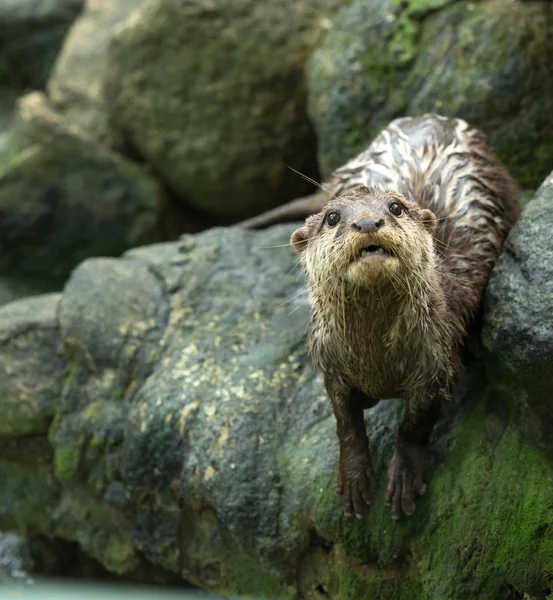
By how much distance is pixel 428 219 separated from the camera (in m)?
2.59

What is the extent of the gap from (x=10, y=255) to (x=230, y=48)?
6.23 ft

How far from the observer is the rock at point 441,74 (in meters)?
3.95

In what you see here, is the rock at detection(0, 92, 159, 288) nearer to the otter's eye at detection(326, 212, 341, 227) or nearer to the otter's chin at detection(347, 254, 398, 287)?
the otter's eye at detection(326, 212, 341, 227)

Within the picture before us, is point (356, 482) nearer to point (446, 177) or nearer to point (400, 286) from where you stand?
point (400, 286)

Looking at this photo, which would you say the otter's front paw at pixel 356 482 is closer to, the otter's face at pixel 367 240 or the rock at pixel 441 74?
the otter's face at pixel 367 240

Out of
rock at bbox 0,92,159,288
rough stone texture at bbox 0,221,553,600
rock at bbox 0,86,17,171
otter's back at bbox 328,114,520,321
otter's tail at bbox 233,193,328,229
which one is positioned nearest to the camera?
rough stone texture at bbox 0,221,553,600

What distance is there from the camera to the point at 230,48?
5.16 metres

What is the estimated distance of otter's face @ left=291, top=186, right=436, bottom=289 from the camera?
89.3 inches

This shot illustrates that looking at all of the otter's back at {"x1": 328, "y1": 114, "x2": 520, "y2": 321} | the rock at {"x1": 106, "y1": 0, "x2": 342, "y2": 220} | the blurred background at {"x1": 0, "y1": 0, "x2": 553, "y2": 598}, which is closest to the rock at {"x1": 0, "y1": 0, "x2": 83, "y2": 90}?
the blurred background at {"x1": 0, "y1": 0, "x2": 553, "y2": 598}

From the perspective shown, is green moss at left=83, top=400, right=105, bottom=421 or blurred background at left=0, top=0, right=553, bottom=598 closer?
green moss at left=83, top=400, right=105, bottom=421

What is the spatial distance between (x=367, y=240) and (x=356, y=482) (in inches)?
33.4

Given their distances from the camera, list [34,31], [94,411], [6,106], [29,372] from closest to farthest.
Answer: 1. [94,411]
2. [29,372]
3. [34,31]
4. [6,106]

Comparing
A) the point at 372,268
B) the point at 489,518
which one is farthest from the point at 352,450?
the point at 372,268

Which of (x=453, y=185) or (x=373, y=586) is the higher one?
(x=453, y=185)
